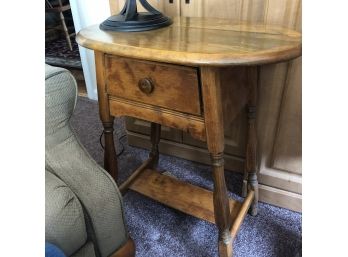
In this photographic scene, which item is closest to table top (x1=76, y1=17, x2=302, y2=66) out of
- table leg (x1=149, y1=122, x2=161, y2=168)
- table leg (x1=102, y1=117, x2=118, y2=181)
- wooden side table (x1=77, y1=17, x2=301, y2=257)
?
wooden side table (x1=77, y1=17, x2=301, y2=257)

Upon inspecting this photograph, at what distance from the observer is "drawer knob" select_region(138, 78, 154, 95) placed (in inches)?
27.9

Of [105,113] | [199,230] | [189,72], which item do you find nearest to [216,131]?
[189,72]

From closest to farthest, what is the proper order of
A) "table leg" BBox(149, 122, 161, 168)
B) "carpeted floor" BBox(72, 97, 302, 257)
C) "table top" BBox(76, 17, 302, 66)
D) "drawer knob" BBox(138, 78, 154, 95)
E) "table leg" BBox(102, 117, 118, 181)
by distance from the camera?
"table top" BBox(76, 17, 302, 66) < "drawer knob" BBox(138, 78, 154, 95) < "table leg" BBox(102, 117, 118, 181) < "carpeted floor" BBox(72, 97, 302, 257) < "table leg" BBox(149, 122, 161, 168)

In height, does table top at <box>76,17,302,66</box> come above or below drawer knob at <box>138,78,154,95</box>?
above

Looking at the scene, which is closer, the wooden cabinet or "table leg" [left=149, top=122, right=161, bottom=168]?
the wooden cabinet

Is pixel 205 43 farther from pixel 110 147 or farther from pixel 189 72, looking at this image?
pixel 110 147

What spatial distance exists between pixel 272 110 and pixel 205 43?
45cm

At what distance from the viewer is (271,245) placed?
0.99 m

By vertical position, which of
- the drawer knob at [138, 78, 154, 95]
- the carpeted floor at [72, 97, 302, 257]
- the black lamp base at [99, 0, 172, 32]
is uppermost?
the black lamp base at [99, 0, 172, 32]

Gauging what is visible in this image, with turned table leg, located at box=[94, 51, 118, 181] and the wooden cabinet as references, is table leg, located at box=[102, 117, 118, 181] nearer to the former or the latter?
turned table leg, located at box=[94, 51, 118, 181]

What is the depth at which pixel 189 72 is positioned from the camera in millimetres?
646

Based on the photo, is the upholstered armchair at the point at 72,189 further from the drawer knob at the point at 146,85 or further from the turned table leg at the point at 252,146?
the turned table leg at the point at 252,146
